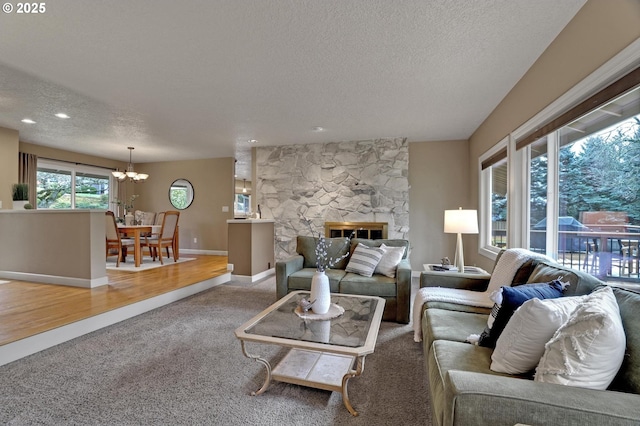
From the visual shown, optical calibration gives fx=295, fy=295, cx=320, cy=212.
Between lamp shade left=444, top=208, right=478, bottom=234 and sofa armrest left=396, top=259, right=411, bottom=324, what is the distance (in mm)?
702

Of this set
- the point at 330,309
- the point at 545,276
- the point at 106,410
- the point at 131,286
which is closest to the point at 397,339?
the point at 330,309

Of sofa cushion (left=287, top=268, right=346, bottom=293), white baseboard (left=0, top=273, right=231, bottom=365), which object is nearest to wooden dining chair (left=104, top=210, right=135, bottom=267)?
white baseboard (left=0, top=273, right=231, bottom=365)

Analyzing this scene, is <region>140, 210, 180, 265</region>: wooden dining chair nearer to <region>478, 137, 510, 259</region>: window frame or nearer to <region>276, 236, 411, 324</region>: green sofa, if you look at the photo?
<region>276, 236, 411, 324</region>: green sofa

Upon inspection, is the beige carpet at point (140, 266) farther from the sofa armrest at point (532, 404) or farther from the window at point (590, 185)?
the window at point (590, 185)

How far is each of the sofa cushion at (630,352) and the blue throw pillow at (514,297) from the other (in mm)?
303

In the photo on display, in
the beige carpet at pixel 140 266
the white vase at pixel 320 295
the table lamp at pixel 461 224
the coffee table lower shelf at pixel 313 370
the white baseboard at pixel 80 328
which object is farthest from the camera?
the beige carpet at pixel 140 266

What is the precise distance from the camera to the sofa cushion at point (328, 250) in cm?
377

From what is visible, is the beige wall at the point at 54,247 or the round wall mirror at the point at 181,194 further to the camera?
the round wall mirror at the point at 181,194

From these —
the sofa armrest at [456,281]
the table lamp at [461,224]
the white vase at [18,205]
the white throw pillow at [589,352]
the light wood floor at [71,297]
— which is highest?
the white vase at [18,205]

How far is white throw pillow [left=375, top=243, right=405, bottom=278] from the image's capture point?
11.1 feet

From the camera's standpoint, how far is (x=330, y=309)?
2236 mm

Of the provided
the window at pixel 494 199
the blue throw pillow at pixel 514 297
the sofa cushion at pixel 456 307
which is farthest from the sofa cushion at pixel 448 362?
the window at pixel 494 199

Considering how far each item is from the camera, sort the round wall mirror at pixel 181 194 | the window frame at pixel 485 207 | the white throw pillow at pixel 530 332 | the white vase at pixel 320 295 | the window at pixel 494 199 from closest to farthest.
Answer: the white throw pillow at pixel 530 332 < the white vase at pixel 320 295 < the window at pixel 494 199 < the window frame at pixel 485 207 < the round wall mirror at pixel 181 194

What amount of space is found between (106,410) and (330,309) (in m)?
1.48
